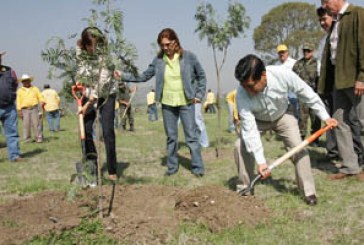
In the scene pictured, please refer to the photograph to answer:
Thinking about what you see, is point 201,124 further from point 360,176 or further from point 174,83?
point 360,176

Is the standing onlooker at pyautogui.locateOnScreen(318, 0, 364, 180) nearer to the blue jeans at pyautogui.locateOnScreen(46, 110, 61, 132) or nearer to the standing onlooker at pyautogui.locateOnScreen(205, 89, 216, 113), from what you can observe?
the blue jeans at pyautogui.locateOnScreen(46, 110, 61, 132)

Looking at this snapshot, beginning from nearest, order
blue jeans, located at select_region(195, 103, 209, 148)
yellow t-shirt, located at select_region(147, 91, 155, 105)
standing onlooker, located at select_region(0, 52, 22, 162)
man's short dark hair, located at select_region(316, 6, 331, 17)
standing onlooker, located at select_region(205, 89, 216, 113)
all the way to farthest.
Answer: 1. man's short dark hair, located at select_region(316, 6, 331, 17)
2. standing onlooker, located at select_region(0, 52, 22, 162)
3. blue jeans, located at select_region(195, 103, 209, 148)
4. yellow t-shirt, located at select_region(147, 91, 155, 105)
5. standing onlooker, located at select_region(205, 89, 216, 113)

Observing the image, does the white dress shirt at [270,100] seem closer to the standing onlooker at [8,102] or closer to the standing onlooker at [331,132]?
the standing onlooker at [331,132]

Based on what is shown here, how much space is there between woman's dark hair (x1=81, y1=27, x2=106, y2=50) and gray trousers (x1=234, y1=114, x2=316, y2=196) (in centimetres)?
187

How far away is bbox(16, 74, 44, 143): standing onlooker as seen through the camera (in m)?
11.3

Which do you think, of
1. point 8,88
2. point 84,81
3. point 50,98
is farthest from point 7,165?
point 50,98

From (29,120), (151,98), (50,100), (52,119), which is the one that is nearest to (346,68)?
(29,120)

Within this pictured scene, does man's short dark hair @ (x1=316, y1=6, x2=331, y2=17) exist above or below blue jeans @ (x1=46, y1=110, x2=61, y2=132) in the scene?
above

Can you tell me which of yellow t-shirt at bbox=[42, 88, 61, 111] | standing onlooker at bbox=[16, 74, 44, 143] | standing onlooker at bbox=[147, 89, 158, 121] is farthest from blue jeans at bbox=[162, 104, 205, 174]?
standing onlooker at bbox=[147, 89, 158, 121]

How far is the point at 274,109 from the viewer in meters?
4.25

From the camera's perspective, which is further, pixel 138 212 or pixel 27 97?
pixel 27 97

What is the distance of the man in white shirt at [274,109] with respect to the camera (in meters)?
3.99

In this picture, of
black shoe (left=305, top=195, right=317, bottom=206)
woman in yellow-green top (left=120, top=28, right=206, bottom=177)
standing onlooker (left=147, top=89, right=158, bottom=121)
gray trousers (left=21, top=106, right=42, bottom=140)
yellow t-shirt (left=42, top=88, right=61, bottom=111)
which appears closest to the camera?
black shoe (left=305, top=195, right=317, bottom=206)

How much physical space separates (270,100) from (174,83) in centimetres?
181
